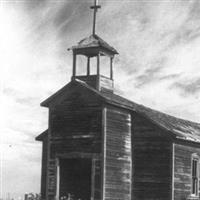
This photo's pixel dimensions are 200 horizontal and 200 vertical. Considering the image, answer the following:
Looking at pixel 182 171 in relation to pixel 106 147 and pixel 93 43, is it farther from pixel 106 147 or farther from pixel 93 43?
pixel 93 43

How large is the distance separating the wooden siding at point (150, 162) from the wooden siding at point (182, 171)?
555 millimetres

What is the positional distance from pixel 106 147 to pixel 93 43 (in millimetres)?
6178

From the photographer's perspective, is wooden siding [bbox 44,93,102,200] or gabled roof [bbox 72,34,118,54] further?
gabled roof [bbox 72,34,118,54]

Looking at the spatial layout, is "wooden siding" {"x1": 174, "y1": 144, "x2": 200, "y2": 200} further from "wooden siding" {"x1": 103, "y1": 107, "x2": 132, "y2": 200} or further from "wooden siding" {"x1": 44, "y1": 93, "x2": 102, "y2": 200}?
"wooden siding" {"x1": 44, "y1": 93, "x2": 102, "y2": 200}

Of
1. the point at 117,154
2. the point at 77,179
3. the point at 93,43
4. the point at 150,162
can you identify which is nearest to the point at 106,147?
the point at 117,154

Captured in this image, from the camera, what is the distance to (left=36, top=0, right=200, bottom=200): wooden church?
28.1 metres

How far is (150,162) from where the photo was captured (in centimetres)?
2973

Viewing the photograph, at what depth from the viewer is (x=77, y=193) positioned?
30750 mm

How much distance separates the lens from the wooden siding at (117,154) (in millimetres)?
27812

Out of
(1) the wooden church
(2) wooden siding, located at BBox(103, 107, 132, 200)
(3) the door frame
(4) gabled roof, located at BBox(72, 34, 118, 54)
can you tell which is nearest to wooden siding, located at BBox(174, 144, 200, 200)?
(1) the wooden church

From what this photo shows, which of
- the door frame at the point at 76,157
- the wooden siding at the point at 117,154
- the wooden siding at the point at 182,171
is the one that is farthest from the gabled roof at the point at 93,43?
the wooden siding at the point at 182,171

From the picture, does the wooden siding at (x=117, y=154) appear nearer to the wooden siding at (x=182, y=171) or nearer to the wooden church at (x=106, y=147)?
the wooden church at (x=106, y=147)

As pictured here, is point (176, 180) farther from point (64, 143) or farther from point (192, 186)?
point (64, 143)

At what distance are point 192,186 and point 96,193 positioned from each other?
22.2ft
